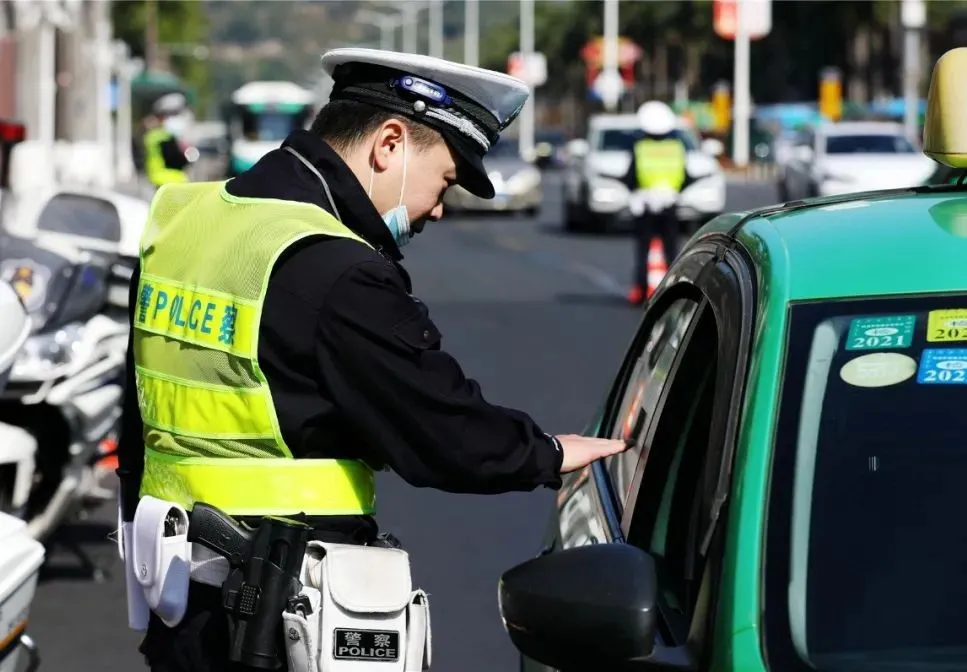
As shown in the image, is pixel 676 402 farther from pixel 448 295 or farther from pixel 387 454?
pixel 448 295

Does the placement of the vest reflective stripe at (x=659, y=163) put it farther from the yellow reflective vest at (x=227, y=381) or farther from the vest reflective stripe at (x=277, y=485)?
the vest reflective stripe at (x=277, y=485)

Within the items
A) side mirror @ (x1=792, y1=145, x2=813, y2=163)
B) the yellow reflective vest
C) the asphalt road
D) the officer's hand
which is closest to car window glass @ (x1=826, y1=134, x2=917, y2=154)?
side mirror @ (x1=792, y1=145, x2=813, y2=163)

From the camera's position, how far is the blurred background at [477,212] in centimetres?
814

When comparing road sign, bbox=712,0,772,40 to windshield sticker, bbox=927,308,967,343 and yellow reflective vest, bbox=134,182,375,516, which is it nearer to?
yellow reflective vest, bbox=134,182,375,516

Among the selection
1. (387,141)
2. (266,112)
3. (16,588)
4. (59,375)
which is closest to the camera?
(387,141)

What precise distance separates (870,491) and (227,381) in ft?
3.21

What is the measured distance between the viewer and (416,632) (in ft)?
11.0

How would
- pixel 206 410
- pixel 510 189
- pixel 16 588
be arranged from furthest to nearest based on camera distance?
1. pixel 510 189
2. pixel 16 588
3. pixel 206 410

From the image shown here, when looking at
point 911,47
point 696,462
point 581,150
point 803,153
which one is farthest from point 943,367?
point 911,47

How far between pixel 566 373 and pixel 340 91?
10798 mm

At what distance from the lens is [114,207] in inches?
409

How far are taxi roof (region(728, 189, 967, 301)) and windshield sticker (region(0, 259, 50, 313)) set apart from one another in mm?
5275

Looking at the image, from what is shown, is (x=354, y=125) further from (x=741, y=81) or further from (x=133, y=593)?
(x=741, y=81)

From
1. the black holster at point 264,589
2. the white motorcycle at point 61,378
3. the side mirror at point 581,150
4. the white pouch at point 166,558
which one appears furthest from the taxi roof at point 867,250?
the side mirror at point 581,150
